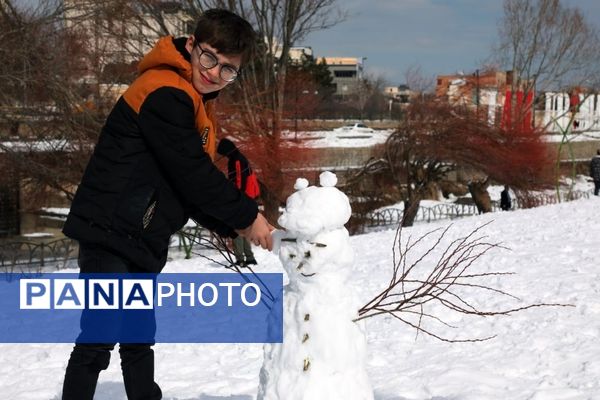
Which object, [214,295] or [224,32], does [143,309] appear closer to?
[224,32]

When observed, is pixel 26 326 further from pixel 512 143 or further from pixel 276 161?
pixel 512 143

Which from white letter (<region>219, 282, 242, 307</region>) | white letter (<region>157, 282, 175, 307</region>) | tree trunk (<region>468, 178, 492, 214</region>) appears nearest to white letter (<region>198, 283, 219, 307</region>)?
white letter (<region>219, 282, 242, 307</region>)

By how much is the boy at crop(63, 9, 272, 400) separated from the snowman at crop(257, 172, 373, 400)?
0.62ft

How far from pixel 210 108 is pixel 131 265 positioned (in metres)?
0.71

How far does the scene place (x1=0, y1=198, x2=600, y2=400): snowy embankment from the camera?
12.1ft

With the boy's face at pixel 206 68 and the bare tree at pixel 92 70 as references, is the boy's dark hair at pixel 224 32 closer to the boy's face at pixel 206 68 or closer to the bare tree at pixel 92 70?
the boy's face at pixel 206 68

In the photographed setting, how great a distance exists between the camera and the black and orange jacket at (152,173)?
2391mm

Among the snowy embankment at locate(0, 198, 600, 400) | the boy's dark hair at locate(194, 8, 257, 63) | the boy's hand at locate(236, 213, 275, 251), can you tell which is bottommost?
the snowy embankment at locate(0, 198, 600, 400)

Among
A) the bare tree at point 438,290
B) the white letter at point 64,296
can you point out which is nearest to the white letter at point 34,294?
the white letter at point 64,296

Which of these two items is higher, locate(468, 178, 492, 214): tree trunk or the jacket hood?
the jacket hood

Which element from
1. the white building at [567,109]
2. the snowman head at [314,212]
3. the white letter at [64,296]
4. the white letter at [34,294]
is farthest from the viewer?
the white building at [567,109]

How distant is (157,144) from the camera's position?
7.84ft

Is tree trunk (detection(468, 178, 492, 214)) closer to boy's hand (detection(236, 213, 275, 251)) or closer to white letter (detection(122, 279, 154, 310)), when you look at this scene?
white letter (detection(122, 279, 154, 310))

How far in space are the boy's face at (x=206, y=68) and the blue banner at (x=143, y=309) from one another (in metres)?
0.79
